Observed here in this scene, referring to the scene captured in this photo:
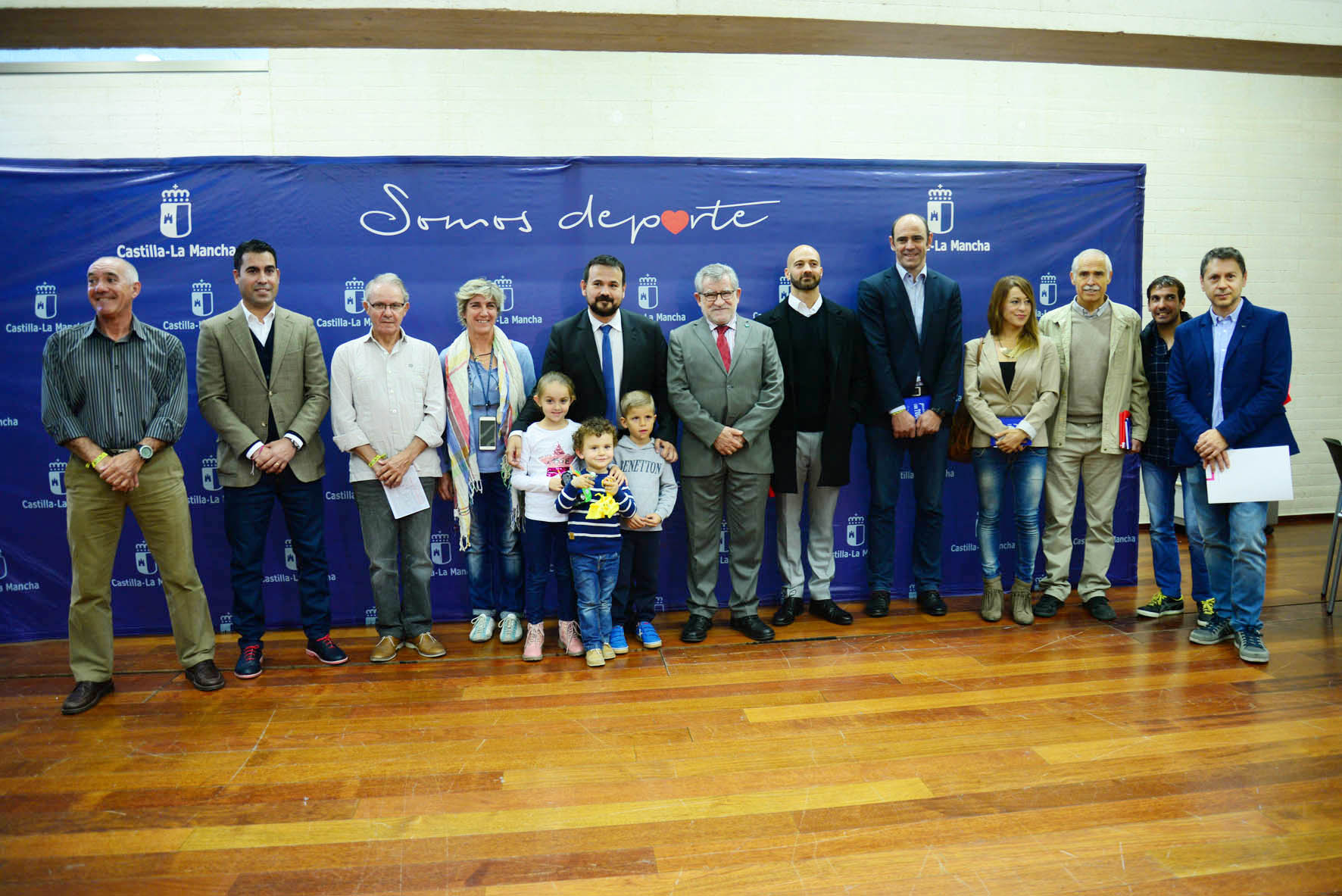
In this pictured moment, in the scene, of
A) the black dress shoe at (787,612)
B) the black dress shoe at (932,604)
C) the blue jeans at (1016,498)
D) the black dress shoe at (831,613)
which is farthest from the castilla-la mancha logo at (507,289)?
the black dress shoe at (932,604)

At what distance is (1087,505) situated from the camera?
427cm

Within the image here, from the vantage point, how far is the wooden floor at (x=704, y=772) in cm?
210

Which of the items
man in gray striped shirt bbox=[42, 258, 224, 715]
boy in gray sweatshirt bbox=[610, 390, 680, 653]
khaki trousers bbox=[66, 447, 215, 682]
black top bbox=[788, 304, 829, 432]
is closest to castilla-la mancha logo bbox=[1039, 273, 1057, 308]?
black top bbox=[788, 304, 829, 432]

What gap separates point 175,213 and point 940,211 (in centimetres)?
415

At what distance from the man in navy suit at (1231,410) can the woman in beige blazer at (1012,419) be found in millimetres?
608

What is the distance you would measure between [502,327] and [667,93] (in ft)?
7.74

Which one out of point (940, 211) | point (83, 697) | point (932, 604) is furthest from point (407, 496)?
point (940, 211)

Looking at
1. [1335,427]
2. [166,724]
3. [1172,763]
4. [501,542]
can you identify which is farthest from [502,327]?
[1335,427]

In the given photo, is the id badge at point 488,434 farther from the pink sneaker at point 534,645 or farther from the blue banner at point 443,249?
the pink sneaker at point 534,645

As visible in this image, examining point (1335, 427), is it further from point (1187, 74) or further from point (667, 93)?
point (667, 93)

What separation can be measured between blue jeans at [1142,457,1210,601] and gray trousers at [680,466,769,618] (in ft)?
6.96

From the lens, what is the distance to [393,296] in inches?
143

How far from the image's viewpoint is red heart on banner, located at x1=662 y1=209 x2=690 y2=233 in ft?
14.2

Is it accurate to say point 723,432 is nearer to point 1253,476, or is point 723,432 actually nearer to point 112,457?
point 1253,476
